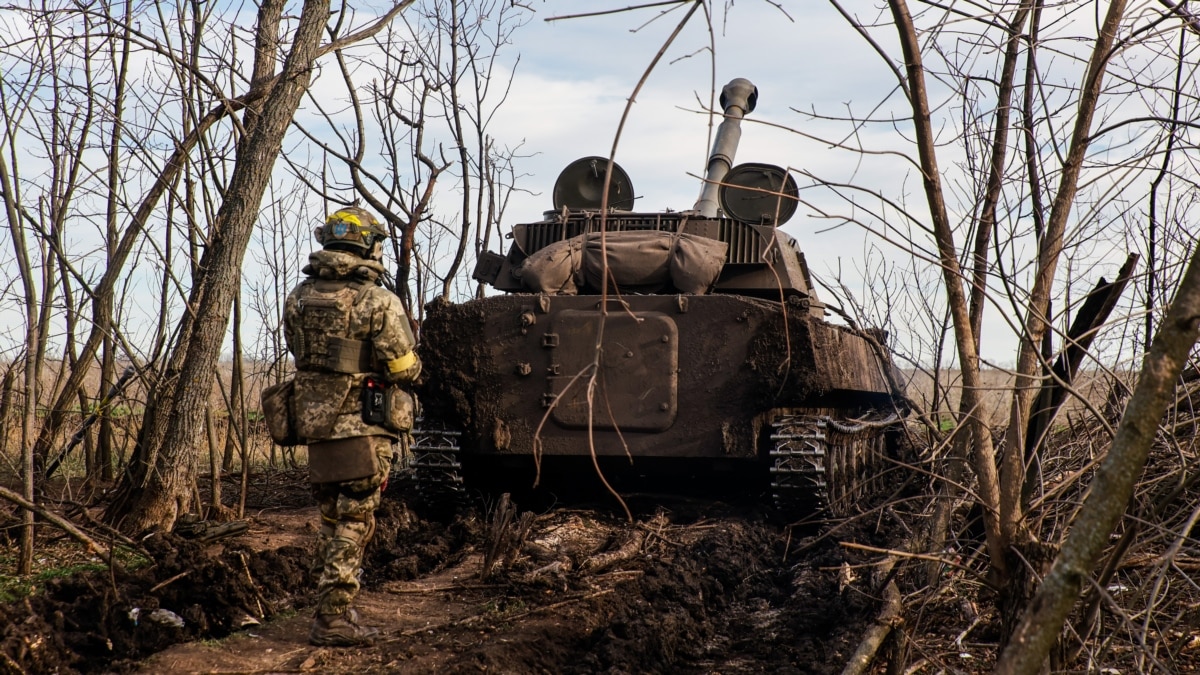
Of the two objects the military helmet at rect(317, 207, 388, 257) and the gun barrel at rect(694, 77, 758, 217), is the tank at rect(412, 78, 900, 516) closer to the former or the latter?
the gun barrel at rect(694, 77, 758, 217)

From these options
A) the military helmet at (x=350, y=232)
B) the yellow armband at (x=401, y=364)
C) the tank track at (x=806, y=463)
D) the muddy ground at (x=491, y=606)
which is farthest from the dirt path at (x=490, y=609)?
the military helmet at (x=350, y=232)

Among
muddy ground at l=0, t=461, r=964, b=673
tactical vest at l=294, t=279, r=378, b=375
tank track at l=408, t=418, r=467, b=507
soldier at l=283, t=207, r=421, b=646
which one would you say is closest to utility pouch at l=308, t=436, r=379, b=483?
soldier at l=283, t=207, r=421, b=646

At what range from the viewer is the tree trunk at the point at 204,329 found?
7445 millimetres

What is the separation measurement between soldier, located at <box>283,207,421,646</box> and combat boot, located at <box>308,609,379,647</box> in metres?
0.19

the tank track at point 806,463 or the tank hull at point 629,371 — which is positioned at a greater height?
the tank hull at point 629,371

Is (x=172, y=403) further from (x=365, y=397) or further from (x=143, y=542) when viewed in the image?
(x=365, y=397)

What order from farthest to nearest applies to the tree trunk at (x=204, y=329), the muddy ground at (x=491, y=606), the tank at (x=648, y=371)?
the tank at (x=648, y=371), the tree trunk at (x=204, y=329), the muddy ground at (x=491, y=606)

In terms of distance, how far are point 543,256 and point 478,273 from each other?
51.7 inches

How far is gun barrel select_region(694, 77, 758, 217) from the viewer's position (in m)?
10.3

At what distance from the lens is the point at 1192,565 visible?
4.62 m

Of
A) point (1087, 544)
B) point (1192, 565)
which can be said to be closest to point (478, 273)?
point (1192, 565)

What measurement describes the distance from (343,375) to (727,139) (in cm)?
598

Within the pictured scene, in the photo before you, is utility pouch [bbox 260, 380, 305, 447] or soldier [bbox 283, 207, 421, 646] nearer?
soldier [bbox 283, 207, 421, 646]

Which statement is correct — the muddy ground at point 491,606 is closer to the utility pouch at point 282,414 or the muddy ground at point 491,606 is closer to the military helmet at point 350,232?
the utility pouch at point 282,414
